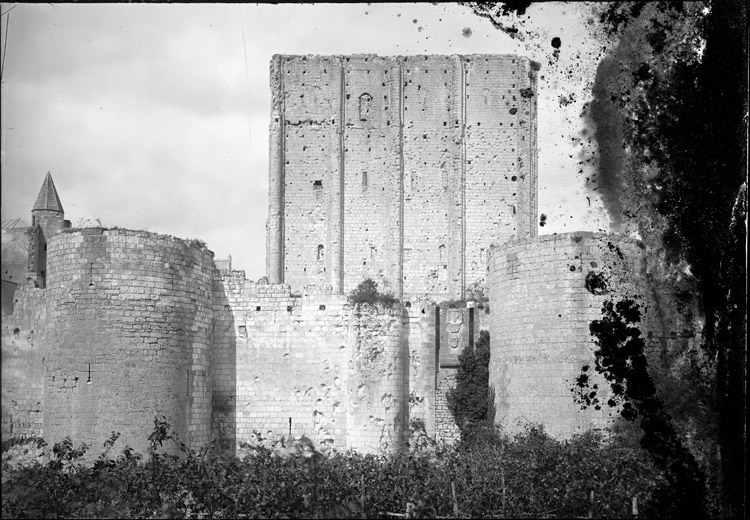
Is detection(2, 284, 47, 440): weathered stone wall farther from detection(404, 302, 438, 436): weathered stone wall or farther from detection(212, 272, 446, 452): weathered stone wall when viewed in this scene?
detection(404, 302, 438, 436): weathered stone wall

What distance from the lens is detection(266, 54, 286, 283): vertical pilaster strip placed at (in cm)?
3491

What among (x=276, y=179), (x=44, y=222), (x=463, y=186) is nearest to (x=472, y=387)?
(x=463, y=186)

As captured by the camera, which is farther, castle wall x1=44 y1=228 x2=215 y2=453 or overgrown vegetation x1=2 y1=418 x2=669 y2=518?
castle wall x1=44 y1=228 x2=215 y2=453

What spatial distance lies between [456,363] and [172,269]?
17.6 ft

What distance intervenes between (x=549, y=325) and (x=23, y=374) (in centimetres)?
941

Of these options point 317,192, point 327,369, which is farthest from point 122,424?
point 317,192

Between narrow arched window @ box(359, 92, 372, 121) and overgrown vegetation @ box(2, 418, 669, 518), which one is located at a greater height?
narrow arched window @ box(359, 92, 372, 121)

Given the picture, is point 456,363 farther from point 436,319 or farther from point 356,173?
point 356,173

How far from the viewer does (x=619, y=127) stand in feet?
29.6

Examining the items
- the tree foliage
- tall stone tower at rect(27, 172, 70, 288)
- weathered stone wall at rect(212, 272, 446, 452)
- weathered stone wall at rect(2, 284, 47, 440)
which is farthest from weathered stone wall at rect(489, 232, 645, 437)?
tall stone tower at rect(27, 172, 70, 288)

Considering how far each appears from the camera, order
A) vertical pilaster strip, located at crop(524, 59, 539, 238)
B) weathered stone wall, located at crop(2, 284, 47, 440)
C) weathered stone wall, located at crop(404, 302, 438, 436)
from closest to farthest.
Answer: weathered stone wall, located at crop(2, 284, 47, 440) < weathered stone wall, located at crop(404, 302, 438, 436) < vertical pilaster strip, located at crop(524, 59, 539, 238)

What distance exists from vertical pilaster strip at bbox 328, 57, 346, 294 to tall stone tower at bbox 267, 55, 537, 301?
0.04 metres

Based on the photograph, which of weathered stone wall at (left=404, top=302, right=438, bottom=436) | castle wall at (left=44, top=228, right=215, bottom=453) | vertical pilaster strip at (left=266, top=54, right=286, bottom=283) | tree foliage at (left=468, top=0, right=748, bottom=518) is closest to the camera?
tree foliage at (left=468, top=0, right=748, bottom=518)

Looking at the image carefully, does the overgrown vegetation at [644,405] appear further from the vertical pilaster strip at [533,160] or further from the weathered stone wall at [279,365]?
the vertical pilaster strip at [533,160]
